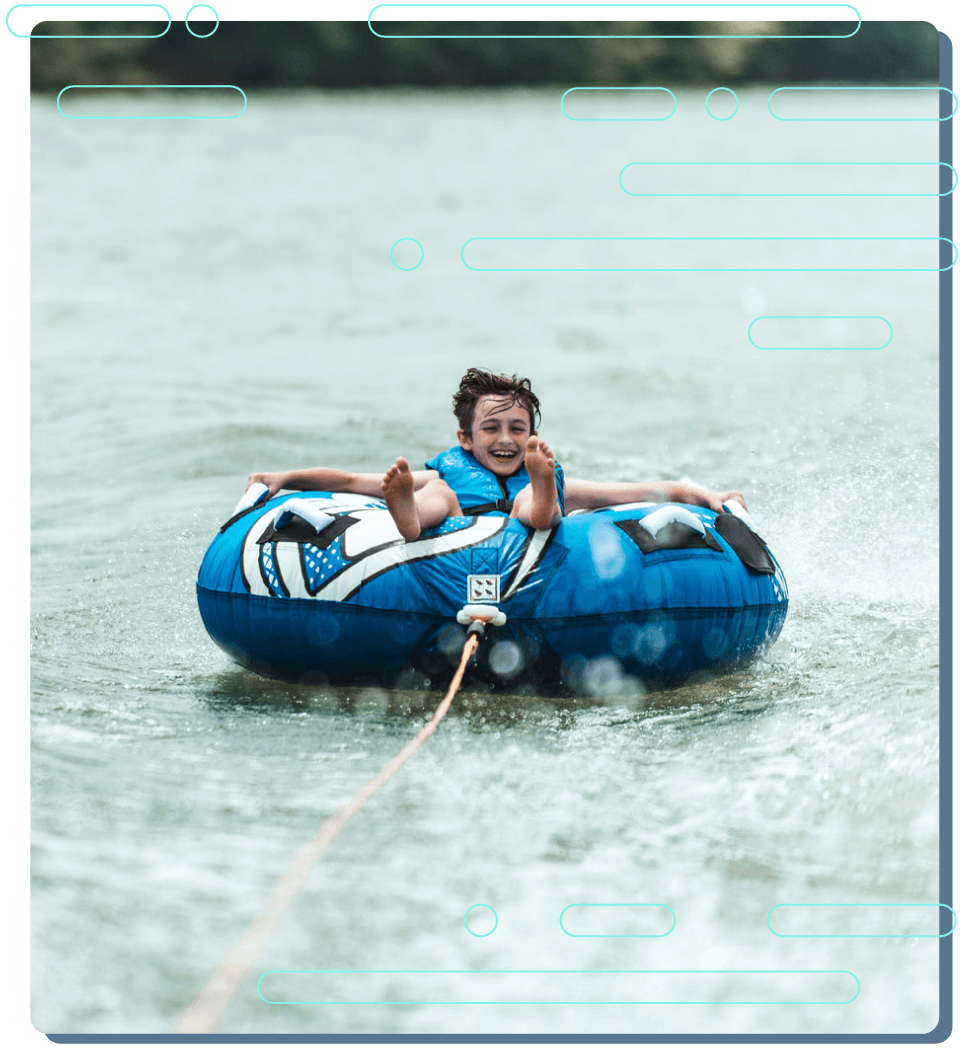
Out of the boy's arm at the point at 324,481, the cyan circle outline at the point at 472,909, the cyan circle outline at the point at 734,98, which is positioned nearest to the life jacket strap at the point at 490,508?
the boy's arm at the point at 324,481

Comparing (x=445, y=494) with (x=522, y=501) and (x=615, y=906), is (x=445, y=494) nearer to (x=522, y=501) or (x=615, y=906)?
(x=522, y=501)

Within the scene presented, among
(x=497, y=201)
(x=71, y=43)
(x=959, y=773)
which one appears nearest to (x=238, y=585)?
(x=71, y=43)

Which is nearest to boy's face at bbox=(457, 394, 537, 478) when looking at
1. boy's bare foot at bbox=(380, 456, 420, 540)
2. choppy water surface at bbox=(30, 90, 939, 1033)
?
boy's bare foot at bbox=(380, 456, 420, 540)

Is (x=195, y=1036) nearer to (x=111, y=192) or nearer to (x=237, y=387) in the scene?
(x=237, y=387)

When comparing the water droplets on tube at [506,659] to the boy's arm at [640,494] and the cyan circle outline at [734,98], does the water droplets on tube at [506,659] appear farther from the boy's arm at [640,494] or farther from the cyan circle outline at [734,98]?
the cyan circle outline at [734,98]

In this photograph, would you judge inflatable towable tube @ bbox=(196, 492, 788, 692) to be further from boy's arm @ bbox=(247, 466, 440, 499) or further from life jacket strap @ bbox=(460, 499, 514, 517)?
boy's arm @ bbox=(247, 466, 440, 499)

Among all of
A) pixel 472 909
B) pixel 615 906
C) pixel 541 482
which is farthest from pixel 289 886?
pixel 541 482
